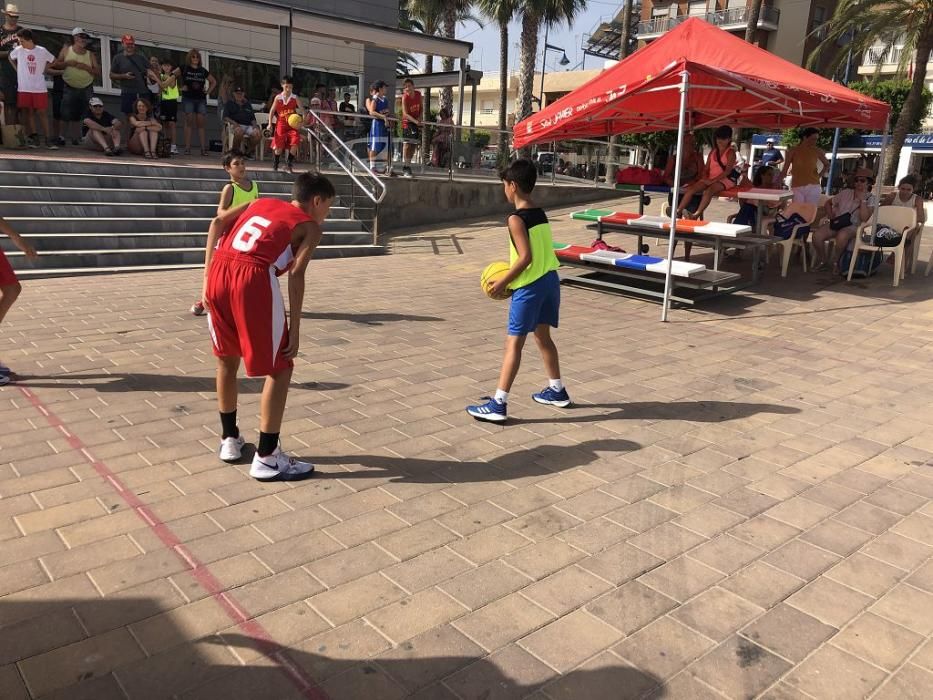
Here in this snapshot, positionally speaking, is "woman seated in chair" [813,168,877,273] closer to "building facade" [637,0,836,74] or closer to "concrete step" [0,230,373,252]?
"concrete step" [0,230,373,252]

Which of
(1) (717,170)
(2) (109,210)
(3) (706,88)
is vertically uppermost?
(3) (706,88)

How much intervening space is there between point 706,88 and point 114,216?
8.55 meters

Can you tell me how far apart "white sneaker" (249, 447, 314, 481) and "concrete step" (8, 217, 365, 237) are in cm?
785

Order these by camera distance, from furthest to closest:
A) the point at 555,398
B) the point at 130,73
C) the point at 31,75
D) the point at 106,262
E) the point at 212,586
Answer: the point at 130,73 → the point at 31,75 → the point at 106,262 → the point at 555,398 → the point at 212,586

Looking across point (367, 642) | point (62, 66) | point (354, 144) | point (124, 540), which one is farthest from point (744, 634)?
point (62, 66)

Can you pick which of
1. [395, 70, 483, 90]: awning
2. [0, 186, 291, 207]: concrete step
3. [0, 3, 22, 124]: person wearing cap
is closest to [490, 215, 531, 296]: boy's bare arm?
[0, 186, 291, 207]: concrete step

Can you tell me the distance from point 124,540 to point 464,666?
66.1 inches

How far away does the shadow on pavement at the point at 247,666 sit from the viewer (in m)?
2.38

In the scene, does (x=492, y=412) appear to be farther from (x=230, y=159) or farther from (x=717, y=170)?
(x=717, y=170)

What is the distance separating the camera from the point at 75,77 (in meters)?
13.6

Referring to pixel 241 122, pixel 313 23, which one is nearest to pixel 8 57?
pixel 241 122

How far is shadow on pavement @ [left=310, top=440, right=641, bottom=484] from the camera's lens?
13.2 feet

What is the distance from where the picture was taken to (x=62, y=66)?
44.0 ft

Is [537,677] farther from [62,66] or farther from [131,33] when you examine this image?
[131,33]
